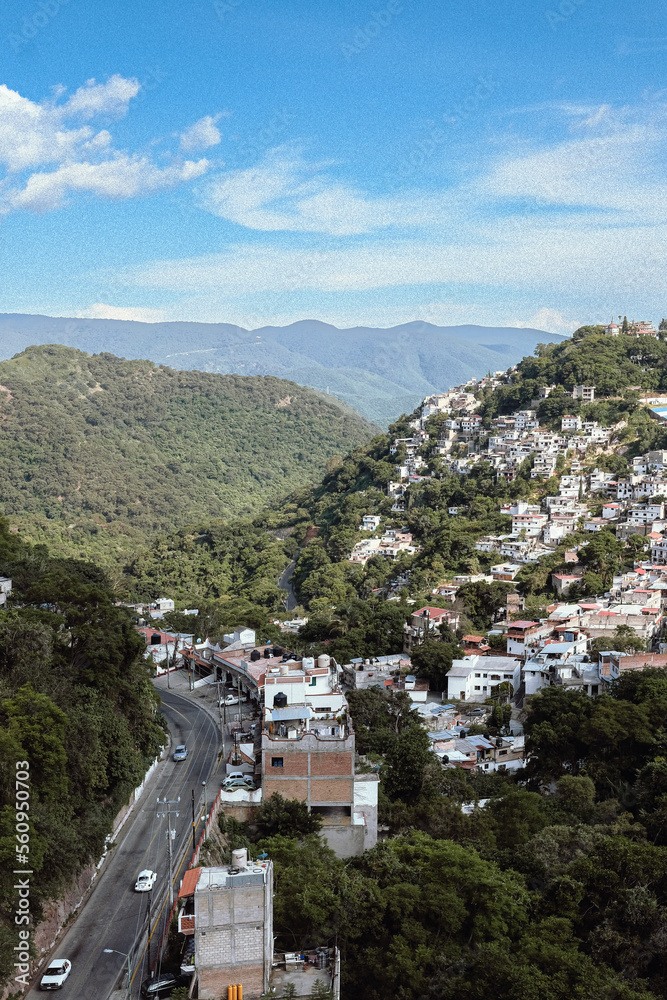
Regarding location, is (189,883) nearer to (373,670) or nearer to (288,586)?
(373,670)

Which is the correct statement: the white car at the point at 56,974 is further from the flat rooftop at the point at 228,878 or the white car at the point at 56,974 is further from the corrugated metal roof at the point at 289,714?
the corrugated metal roof at the point at 289,714

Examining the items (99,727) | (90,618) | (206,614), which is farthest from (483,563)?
(99,727)

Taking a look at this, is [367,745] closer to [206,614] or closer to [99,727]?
[99,727]

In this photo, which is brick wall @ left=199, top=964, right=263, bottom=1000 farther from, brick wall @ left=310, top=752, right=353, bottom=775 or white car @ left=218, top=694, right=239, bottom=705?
white car @ left=218, top=694, right=239, bottom=705

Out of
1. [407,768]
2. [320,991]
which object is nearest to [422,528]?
[407,768]

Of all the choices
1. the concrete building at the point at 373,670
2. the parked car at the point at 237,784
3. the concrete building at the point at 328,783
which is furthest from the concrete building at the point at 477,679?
the parked car at the point at 237,784

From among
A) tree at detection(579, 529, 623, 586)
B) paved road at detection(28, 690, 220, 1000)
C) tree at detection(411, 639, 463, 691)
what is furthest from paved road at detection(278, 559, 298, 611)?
paved road at detection(28, 690, 220, 1000)

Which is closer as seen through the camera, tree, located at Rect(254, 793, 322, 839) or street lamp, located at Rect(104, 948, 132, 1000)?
street lamp, located at Rect(104, 948, 132, 1000)
